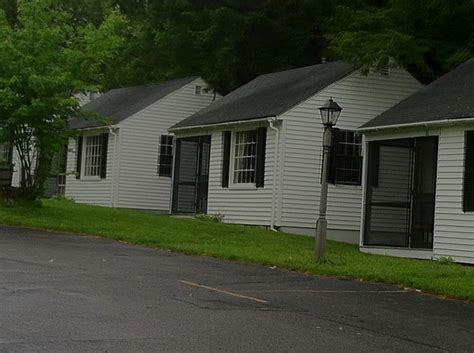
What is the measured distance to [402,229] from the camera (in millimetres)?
21719

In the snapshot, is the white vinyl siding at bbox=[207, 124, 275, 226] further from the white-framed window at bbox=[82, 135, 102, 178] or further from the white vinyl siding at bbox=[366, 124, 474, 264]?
the white-framed window at bbox=[82, 135, 102, 178]

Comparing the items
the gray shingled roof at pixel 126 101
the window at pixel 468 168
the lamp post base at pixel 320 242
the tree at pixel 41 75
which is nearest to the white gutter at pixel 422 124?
the window at pixel 468 168

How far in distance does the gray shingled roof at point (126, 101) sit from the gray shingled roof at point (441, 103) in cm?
1264

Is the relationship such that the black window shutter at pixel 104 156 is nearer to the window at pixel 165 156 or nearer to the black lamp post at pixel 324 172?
the window at pixel 165 156

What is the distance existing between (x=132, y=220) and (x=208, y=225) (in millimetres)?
1915

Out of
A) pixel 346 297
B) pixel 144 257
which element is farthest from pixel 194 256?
pixel 346 297

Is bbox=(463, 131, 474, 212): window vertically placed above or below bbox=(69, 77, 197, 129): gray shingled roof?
below

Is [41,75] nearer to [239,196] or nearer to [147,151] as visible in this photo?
[239,196]

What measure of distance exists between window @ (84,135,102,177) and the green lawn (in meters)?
6.96

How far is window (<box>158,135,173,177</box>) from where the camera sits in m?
32.2

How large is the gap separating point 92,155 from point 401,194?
45.6 feet

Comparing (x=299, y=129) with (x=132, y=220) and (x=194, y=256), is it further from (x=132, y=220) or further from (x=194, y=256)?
(x=194, y=256)

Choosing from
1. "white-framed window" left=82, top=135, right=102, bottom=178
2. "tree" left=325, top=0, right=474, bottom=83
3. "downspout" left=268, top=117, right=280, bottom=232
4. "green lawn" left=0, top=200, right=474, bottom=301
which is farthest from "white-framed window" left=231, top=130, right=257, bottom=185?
"white-framed window" left=82, top=135, right=102, bottom=178

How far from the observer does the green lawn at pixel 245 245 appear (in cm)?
1417
